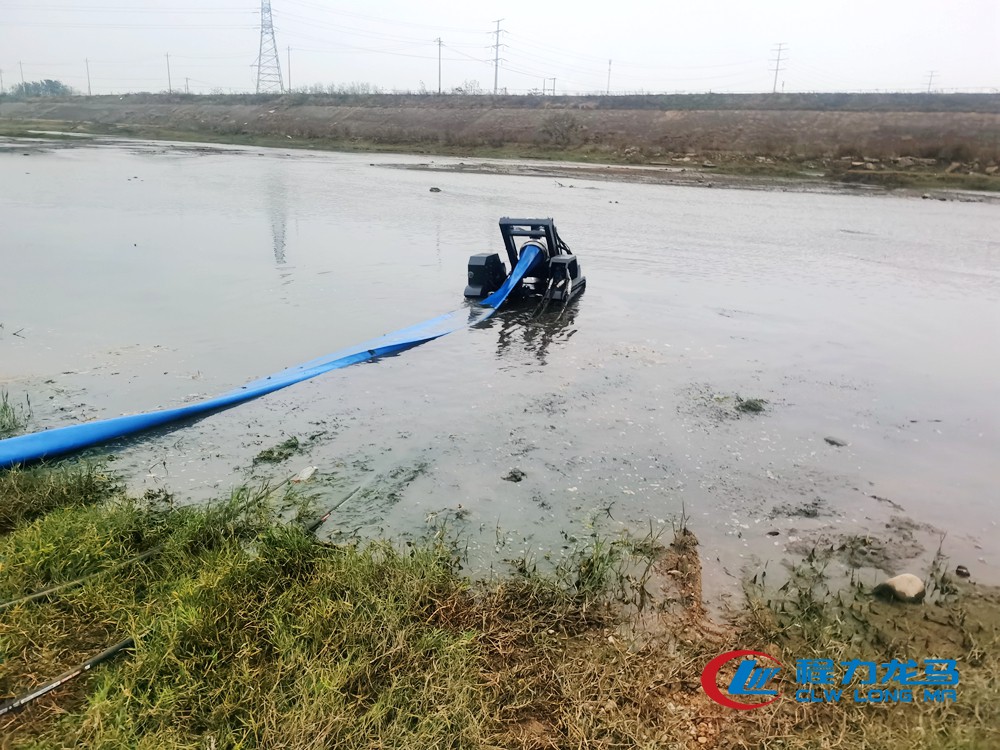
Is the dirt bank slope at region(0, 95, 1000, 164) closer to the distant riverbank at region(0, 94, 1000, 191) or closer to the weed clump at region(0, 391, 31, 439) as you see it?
the distant riverbank at region(0, 94, 1000, 191)

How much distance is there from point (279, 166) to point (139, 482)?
30954 mm

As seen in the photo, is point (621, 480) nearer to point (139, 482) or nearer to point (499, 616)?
point (499, 616)

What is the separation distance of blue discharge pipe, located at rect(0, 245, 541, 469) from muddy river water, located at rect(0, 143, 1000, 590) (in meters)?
0.15

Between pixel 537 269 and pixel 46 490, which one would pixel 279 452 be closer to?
pixel 46 490

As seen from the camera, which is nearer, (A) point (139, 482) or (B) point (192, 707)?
(B) point (192, 707)

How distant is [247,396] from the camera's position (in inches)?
255

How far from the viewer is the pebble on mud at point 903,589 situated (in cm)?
388

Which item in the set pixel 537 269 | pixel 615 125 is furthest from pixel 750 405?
pixel 615 125

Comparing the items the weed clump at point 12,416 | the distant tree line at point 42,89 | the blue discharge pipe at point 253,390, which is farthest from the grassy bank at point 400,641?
the distant tree line at point 42,89

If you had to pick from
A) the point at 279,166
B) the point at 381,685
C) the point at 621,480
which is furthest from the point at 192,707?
the point at 279,166

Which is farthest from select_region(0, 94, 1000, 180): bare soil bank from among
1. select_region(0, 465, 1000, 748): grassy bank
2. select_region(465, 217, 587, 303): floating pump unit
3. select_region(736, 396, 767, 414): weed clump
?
select_region(0, 465, 1000, 748): grassy bank

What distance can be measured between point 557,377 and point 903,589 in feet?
13.9

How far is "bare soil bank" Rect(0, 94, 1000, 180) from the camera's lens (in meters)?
40.4

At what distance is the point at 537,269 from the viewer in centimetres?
1089
